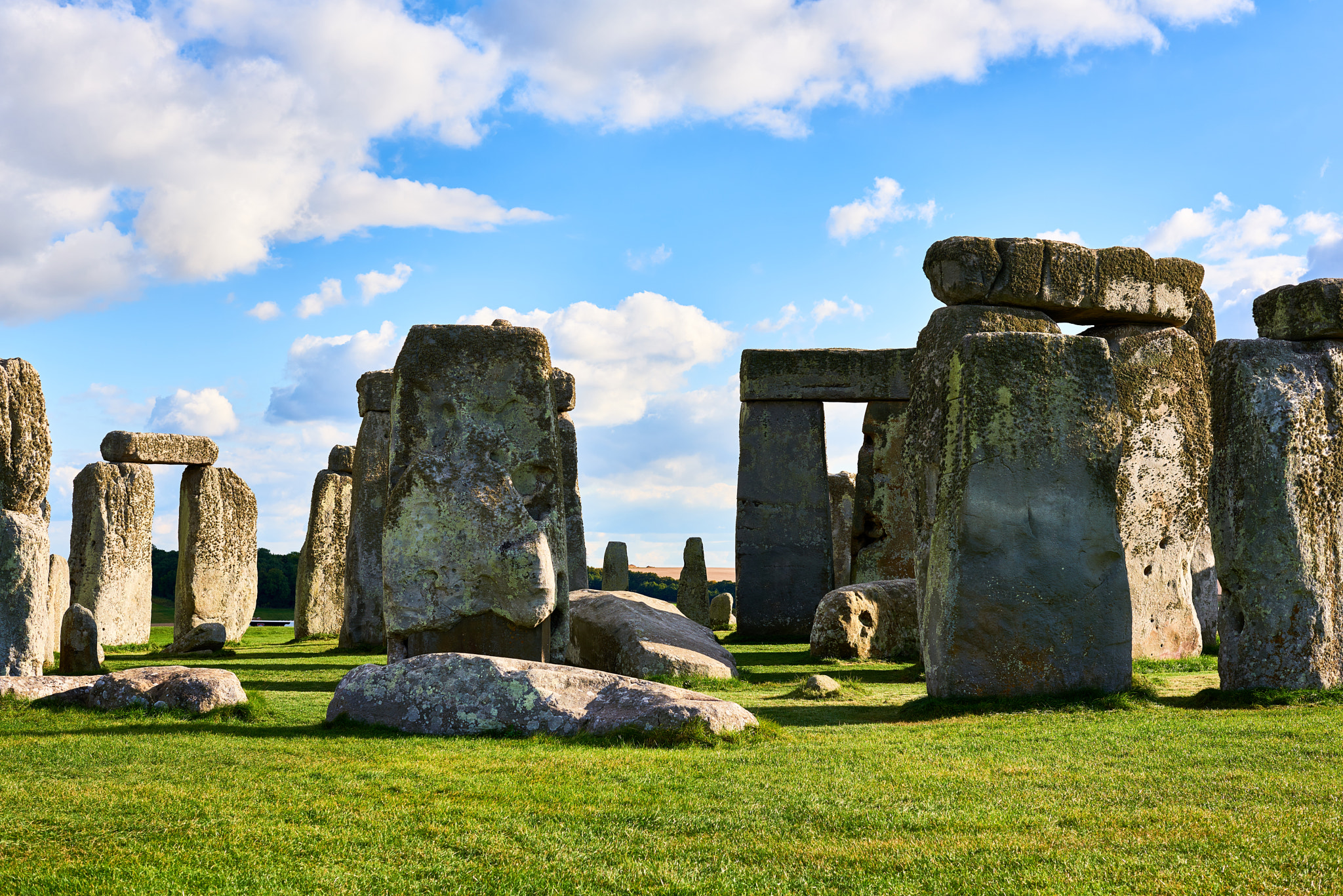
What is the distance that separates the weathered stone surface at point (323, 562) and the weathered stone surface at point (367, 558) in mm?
3740

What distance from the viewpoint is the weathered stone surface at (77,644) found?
1101 cm

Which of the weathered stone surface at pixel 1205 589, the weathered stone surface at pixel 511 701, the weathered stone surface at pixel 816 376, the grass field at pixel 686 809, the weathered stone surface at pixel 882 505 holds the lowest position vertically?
the grass field at pixel 686 809

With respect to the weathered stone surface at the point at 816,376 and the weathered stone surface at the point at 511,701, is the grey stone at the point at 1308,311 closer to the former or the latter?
the weathered stone surface at the point at 511,701

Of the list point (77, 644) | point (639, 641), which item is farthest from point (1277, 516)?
point (77, 644)

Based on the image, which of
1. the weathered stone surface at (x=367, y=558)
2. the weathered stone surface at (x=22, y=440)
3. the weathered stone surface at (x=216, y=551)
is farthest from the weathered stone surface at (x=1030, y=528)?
the weathered stone surface at (x=216, y=551)

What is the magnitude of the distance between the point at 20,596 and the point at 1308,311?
996cm

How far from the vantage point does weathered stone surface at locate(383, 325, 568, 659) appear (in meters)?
10.3

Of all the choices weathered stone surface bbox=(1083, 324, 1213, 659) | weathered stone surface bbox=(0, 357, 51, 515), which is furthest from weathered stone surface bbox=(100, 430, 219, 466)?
weathered stone surface bbox=(1083, 324, 1213, 659)

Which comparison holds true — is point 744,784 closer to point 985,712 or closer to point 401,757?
point 401,757

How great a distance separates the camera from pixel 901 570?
56.0 ft

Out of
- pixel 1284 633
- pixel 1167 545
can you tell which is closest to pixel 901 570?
pixel 1167 545

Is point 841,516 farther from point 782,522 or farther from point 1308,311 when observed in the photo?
point 1308,311

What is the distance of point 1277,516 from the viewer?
860 centimetres

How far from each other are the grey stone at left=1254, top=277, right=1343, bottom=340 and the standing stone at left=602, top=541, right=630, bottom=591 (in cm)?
1702
